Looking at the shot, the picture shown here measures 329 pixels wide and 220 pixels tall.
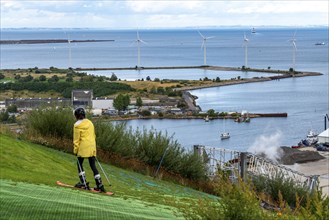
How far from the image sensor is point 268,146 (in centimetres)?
4059

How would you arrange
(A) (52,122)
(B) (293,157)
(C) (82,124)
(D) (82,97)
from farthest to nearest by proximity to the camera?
(D) (82,97)
(B) (293,157)
(A) (52,122)
(C) (82,124)

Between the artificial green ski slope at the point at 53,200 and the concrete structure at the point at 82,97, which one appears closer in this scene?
the artificial green ski slope at the point at 53,200

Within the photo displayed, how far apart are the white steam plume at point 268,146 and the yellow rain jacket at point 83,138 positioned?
1053 inches

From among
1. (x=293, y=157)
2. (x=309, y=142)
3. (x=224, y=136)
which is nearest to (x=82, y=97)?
(x=224, y=136)

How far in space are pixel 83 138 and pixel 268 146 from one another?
3344 cm

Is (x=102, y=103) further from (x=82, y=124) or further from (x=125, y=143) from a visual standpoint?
(x=82, y=124)

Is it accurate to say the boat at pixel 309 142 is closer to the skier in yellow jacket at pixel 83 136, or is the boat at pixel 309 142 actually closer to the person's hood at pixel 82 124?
the skier in yellow jacket at pixel 83 136

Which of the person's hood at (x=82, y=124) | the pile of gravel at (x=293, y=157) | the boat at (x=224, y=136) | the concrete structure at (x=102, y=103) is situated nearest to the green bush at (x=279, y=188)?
the person's hood at (x=82, y=124)

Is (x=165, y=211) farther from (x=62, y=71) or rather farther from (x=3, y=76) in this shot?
(x=62, y=71)

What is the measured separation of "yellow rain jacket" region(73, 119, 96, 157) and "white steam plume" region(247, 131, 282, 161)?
2674 cm

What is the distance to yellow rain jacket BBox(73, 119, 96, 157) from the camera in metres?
8.05

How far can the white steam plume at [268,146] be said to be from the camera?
34.8m

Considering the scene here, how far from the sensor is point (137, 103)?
198ft

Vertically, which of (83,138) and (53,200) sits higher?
(83,138)
